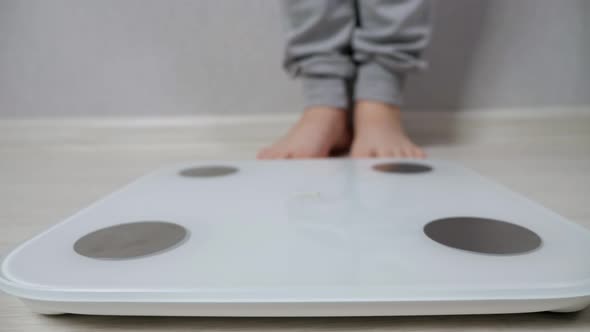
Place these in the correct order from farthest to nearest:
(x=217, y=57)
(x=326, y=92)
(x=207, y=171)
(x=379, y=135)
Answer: (x=217, y=57)
(x=326, y=92)
(x=379, y=135)
(x=207, y=171)

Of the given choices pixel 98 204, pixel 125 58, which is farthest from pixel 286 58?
pixel 98 204

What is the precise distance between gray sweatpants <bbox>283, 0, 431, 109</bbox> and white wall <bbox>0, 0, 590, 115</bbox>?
0.61 ft

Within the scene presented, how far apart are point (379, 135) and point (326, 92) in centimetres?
17

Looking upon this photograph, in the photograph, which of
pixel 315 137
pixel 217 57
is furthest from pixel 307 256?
pixel 217 57

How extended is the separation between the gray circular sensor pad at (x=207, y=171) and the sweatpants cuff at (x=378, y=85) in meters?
0.43

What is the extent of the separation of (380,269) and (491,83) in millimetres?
1034

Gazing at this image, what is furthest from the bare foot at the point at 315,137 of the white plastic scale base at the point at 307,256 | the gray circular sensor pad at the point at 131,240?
the gray circular sensor pad at the point at 131,240

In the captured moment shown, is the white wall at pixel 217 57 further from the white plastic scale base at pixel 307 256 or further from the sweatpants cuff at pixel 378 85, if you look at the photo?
Result: the white plastic scale base at pixel 307 256

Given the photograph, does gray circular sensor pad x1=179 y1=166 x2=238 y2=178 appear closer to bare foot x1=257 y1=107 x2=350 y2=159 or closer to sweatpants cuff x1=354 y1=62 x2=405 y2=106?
bare foot x1=257 y1=107 x2=350 y2=159

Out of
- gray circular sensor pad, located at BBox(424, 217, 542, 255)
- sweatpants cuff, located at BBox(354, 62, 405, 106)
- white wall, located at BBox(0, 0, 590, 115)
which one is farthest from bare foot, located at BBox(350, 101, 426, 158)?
gray circular sensor pad, located at BBox(424, 217, 542, 255)

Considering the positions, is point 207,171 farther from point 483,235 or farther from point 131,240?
point 483,235

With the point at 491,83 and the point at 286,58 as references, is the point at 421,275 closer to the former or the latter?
the point at 286,58

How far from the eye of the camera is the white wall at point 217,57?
46.6 inches

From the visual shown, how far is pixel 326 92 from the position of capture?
1.01 metres
